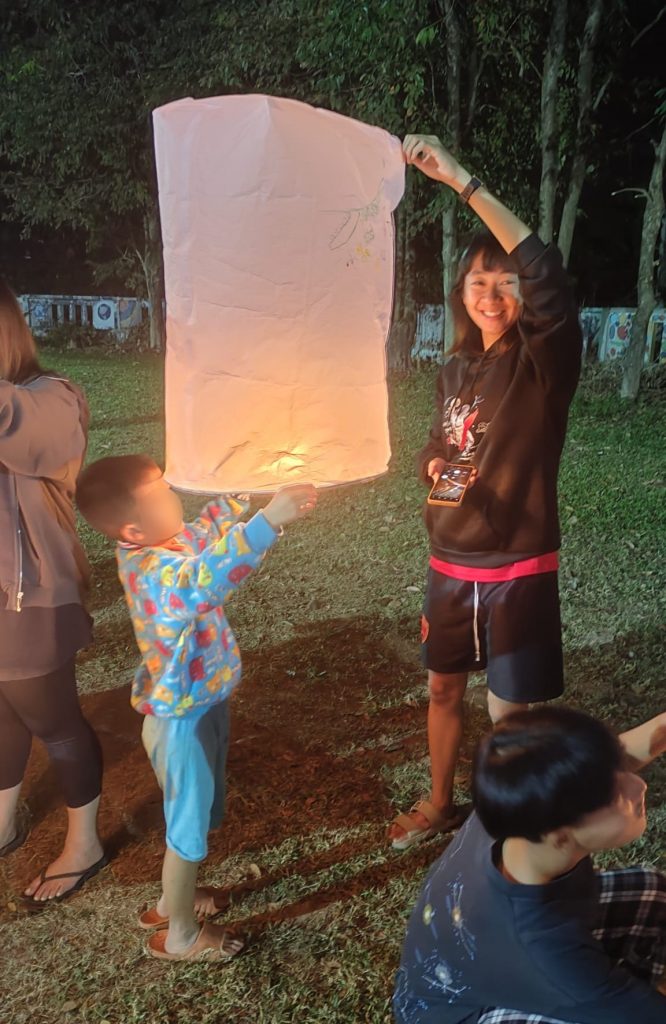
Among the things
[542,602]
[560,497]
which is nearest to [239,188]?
[542,602]

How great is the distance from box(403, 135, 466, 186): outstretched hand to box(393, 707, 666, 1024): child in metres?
1.32

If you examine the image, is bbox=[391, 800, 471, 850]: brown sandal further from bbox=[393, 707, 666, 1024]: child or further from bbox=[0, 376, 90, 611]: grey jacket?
bbox=[0, 376, 90, 611]: grey jacket

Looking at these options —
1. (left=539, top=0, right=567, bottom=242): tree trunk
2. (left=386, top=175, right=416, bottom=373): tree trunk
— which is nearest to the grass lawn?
(left=539, top=0, right=567, bottom=242): tree trunk

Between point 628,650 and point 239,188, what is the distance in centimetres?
357

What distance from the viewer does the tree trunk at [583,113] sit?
11.1 meters

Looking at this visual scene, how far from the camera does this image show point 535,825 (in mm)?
1490

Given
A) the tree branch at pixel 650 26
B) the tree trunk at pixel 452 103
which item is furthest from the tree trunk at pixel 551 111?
the tree branch at pixel 650 26

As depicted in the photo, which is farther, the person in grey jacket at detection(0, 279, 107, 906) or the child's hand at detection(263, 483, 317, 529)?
the person in grey jacket at detection(0, 279, 107, 906)

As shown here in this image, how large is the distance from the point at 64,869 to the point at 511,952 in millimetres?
1643

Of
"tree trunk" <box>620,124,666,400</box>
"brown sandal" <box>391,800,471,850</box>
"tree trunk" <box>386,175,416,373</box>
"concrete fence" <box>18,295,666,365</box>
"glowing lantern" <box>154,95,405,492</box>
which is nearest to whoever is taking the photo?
"glowing lantern" <box>154,95,405,492</box>

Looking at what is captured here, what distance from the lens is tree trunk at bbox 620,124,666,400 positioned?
40.3 feet

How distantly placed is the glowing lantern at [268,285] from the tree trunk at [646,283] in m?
11.7

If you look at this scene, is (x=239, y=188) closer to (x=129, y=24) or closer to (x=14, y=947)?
(x=14, y=947)

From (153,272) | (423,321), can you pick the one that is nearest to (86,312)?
(153,272)
